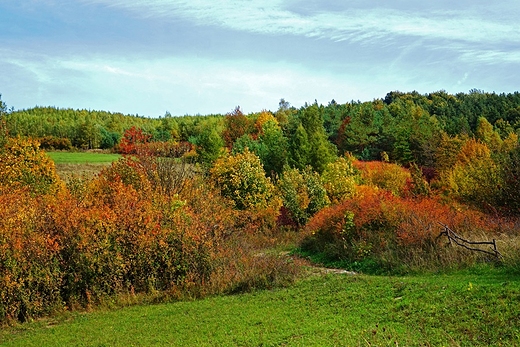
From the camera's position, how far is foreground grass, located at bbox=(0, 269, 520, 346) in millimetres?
8844

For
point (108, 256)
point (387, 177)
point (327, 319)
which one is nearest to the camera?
point (327, 319)

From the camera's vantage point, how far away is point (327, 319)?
11.0m

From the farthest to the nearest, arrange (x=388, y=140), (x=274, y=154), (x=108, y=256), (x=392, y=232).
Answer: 1. (x=388, y=140)
2. (x=274, y=154)
3. (x=392, y=232)
4. (x=108, y=256)

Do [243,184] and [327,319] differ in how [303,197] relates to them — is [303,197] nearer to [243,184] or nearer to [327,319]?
[243,184]

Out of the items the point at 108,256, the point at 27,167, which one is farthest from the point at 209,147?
the point at 108,256

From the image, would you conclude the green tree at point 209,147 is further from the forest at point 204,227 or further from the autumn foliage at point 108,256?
the autumn foliage at point 108,256

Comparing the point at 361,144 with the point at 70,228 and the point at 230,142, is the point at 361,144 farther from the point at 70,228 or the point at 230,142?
the point at 70,228

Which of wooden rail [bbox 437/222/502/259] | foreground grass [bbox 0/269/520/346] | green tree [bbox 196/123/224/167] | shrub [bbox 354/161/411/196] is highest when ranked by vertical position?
green tree [bbox 196/123/224/167]

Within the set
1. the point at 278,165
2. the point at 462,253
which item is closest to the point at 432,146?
the point at 278,165

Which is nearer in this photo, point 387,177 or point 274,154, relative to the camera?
point 387,177

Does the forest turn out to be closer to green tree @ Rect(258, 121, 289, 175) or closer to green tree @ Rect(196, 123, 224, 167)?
green tree @ Rect(258, 121, 289, 175)

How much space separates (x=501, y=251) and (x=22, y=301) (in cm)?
1572

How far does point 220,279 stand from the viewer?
16797 millimetres

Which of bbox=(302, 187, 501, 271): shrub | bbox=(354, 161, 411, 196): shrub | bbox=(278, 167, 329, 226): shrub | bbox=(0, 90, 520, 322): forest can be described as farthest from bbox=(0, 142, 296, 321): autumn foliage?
bbox=(354, 161, 411, 196): shrub
